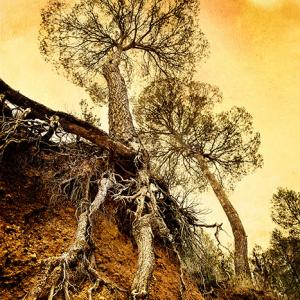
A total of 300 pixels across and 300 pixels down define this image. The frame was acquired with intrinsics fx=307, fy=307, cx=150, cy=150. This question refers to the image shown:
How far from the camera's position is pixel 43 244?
3.20 meters

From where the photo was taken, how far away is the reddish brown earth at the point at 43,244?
108 inches

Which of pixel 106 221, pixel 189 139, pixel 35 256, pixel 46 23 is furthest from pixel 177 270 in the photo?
pixel 46 23

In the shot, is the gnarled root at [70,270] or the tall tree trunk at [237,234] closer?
the gnarled root at [70,270]

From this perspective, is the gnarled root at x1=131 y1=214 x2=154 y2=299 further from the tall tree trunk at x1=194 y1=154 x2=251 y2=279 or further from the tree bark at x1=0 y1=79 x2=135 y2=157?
the tall tree trunk at x1=194 y1=154 x2=251 y2=279

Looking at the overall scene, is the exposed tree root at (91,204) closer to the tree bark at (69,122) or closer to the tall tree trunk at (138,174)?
the tall tree trunk at (138,174)

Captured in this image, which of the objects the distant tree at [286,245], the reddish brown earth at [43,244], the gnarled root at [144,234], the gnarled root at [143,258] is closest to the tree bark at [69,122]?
the gnarled root at [144,234]

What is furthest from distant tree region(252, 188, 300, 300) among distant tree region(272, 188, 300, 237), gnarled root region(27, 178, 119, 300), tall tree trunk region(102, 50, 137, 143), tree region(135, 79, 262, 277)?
gnarled root region(27, 178, 119, 300)

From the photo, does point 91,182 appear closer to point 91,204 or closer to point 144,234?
point 91,204

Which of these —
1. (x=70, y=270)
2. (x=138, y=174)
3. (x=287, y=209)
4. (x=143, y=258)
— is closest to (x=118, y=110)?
(x=138, y=174)

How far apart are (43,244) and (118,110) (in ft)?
12.6

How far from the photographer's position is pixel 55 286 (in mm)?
2342

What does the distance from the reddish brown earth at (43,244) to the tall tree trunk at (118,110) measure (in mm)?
1828

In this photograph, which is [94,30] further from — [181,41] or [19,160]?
[19,160]

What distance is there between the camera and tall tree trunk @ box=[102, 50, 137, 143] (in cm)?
570
